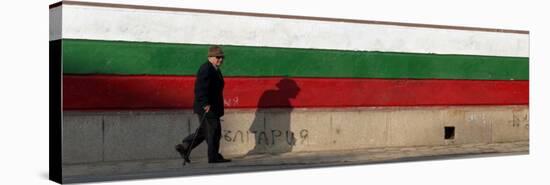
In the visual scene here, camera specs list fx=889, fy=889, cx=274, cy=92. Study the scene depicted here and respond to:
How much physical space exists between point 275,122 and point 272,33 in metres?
1.69

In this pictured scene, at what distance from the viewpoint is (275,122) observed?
55.3 ft

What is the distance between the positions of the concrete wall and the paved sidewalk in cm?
12

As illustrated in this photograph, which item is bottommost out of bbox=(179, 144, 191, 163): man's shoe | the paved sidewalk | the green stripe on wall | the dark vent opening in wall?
the paved sidewalk

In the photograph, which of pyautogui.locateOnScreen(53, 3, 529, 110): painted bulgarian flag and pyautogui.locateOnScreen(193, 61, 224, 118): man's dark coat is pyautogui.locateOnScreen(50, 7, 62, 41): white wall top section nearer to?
pyautogui.locateOnScreen(53, 3, 529, 110): painted bulgarian flag

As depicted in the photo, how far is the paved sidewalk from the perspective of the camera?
48.1 ft

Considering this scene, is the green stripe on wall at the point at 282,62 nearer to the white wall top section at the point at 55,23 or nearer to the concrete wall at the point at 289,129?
the white wall top section at the point at 55,23

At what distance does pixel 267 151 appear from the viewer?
16.8 metres

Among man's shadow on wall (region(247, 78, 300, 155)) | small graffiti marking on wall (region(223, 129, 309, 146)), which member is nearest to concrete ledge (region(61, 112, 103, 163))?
small graffiti marking on wall (region(223, 129, 309, 146))

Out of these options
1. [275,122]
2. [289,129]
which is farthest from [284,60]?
[289,129]

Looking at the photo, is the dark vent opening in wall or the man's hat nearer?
the man's hat

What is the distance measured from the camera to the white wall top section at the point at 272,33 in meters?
14.6

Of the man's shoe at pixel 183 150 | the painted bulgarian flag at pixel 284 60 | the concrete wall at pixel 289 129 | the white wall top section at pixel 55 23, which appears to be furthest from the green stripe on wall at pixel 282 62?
the man's shoe at pixel 183 150

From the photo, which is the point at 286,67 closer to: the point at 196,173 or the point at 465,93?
the point at 196,173

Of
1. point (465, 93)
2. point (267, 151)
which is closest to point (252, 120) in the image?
point (267, 151)
